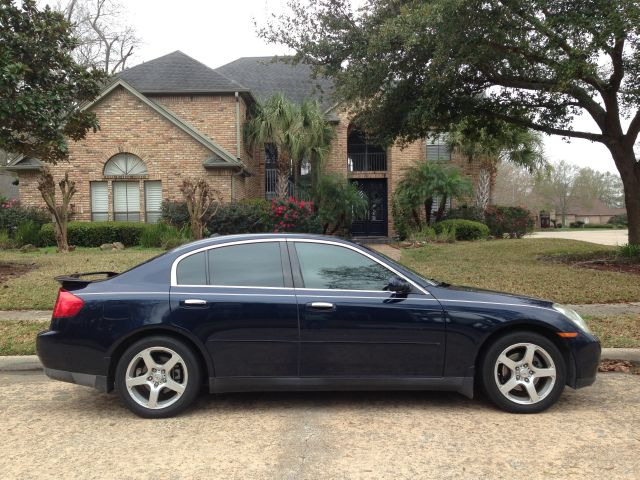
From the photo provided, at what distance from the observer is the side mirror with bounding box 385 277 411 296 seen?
167 inches

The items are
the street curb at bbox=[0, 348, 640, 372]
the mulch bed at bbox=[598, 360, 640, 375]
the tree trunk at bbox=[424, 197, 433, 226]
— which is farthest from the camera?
the tree trunk at bbox=[424, 197, 433, 226]

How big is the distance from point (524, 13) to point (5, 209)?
697 inches

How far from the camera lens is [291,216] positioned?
738 inches

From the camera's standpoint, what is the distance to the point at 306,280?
4.32 m

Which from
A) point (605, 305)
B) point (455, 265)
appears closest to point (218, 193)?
point (455, 265)

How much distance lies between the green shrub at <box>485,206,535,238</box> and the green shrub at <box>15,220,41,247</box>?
59.1ft

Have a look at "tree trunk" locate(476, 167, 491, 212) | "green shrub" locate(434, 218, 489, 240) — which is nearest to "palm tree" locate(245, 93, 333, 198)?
"green shrub" locate(434, 218, 489, 240)

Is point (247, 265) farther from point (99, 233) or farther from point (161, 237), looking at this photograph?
point (99, 233)

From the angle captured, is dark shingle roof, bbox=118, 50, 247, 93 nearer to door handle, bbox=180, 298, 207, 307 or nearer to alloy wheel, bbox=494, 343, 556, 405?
door handle, bbox=180, 298, 207, 307

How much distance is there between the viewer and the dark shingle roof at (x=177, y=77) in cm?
2138

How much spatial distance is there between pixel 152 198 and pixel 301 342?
1691 centimetres

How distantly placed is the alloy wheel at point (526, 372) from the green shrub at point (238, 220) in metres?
14.3

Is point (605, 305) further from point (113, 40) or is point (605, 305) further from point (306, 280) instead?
point (113, 40)

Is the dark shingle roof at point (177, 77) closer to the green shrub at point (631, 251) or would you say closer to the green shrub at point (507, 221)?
the green shrub at point (507, 221)
